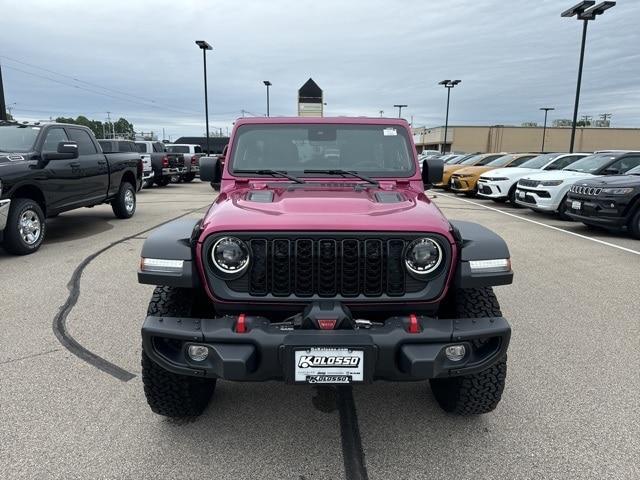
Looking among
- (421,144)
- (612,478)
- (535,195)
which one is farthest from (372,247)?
(421,144)

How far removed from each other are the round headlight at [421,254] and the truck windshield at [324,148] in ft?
4.43

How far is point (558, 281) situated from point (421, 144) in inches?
2873

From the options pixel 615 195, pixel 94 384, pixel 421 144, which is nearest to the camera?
pixel 94 384

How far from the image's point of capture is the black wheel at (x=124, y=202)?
10148 mm

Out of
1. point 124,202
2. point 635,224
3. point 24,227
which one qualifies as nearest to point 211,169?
point 24,227

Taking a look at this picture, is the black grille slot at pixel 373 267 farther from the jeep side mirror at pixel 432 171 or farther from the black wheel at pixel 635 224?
the black wheel at pixel 635 224

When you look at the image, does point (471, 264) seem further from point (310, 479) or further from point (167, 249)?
point (167, 249)

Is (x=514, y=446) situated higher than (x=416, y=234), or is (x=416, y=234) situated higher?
(x=416, y=234)

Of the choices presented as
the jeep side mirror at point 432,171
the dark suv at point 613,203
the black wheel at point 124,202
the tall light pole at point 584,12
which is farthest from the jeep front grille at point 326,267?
the tall light pole at point 584,12

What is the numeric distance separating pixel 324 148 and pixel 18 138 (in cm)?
594

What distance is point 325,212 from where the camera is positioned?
2.58 meters

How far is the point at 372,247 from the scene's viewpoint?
2445mm

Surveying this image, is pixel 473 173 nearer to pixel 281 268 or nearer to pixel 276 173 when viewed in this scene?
pixel 276 173

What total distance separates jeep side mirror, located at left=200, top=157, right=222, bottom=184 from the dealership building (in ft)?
205
